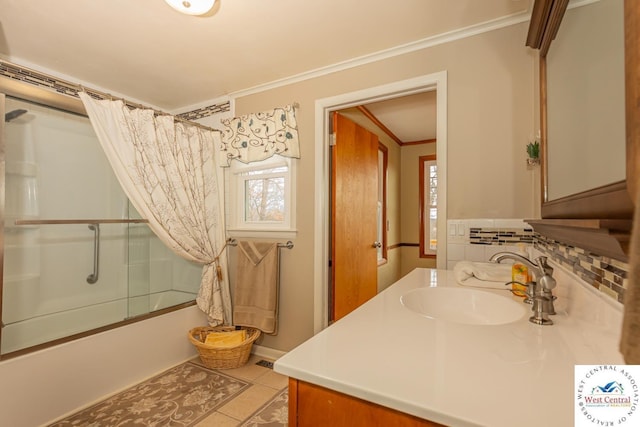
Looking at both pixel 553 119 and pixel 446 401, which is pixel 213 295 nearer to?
pixel 446 401

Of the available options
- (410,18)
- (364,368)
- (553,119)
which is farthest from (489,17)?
(364,368)

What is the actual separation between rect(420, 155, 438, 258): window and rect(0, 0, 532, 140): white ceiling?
8.10ft

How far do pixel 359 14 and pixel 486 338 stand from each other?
1663 millimetres

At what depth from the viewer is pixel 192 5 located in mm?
1416

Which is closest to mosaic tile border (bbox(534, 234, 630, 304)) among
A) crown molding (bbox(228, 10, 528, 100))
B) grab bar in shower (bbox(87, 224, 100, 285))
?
crown molding (bbox(228, 10, 528, 100))

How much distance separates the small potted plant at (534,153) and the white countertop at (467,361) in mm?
803

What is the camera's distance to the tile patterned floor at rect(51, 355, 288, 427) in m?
1.67

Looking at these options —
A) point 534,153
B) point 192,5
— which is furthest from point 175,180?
point 534,153

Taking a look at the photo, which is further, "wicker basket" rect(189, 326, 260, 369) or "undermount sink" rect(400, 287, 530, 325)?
"wicker basket" rect(189, 326, 260, 369)

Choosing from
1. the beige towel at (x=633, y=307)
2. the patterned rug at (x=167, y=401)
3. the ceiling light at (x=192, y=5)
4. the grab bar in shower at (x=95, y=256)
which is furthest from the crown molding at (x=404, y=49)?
the patterned rug at (x=167, y=401)

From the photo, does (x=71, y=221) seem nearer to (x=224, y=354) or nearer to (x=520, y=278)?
(x=224, y=354)

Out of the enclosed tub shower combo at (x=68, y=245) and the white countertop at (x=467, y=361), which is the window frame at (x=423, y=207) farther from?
the white countertop at (x=467, y=361)

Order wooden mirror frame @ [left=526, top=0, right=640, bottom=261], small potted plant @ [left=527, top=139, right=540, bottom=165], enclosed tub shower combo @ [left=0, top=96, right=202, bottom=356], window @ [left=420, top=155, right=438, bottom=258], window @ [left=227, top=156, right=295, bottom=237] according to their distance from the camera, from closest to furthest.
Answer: wooden mirror frame @ [left=526, top=0, right=640, bottom=261], small potted plant @ [left=527, top=139, right=540, bottom=165], enclosed tub shower combo @ [left=0, top=96, right=202, bottom=356], window @ [left=227, top=156, right=295, bottom=237], window @ [left=420, top=155, right=438, bottom=258]

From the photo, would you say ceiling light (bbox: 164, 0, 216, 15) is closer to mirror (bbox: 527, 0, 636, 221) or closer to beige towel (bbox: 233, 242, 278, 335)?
mirror (bbox: 527, 0, 636, 221)
